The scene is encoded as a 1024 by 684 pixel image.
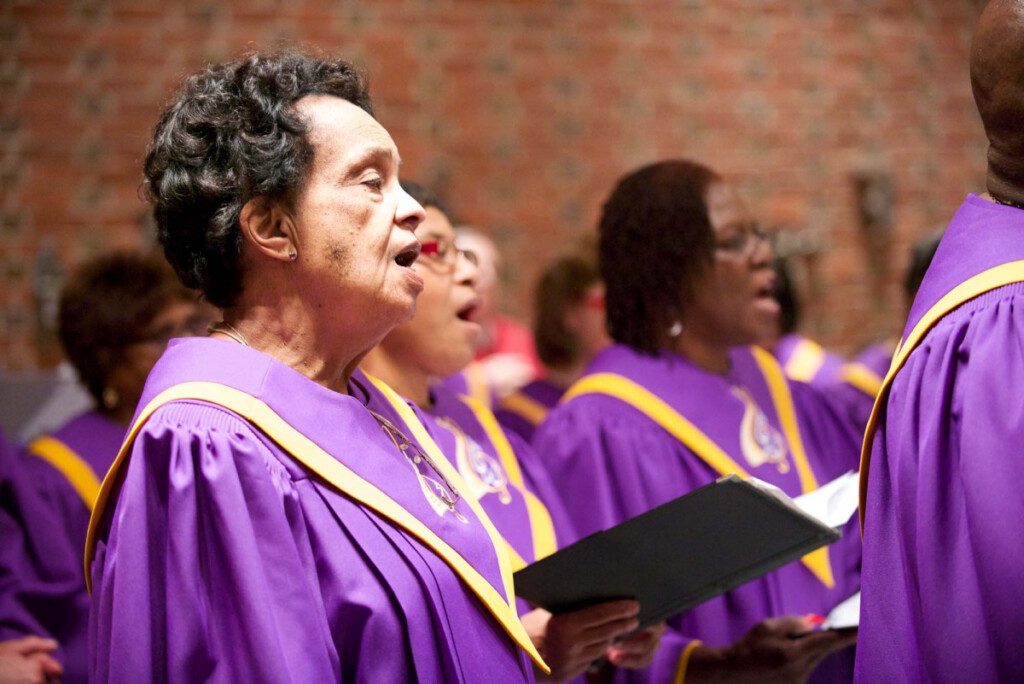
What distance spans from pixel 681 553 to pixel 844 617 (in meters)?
0.53

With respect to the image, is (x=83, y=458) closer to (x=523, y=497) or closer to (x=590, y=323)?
(x=523, y=497)

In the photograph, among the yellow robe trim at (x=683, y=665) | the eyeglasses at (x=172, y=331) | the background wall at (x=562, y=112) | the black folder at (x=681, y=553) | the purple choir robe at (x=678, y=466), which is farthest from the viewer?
the background wall at (x=562, y=112)

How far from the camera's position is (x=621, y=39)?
18.9 ft

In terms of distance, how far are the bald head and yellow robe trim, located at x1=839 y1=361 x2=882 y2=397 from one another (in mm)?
2049

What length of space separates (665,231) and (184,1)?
3200 mm

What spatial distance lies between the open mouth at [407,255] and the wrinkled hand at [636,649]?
35.8 inches

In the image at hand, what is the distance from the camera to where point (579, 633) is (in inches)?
81.4

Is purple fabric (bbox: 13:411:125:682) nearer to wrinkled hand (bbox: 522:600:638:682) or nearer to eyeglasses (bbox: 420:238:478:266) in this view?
eyeglasses (bbox: 420:238:478:266)

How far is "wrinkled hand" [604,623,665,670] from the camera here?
227cm

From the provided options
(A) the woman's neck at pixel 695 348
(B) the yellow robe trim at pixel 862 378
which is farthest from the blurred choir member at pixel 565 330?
(A) the woman's neck at pixel 695 348

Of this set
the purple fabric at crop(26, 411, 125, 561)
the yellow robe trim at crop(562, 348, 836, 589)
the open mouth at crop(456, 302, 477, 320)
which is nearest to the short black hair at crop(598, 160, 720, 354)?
the yellow robe trim at crop(562, 348, 836, 589)

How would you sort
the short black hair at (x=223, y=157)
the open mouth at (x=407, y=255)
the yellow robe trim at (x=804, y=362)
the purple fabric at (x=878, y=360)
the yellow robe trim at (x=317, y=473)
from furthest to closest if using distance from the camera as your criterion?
the yellow robe trim at (x=804, y=362) < the purple fabric at (x=878, y=360) < the open mouth at (x=407, y=255) < the short black hair at (x=223, y=157) < the yellow robe trim at (x=317, y=473)

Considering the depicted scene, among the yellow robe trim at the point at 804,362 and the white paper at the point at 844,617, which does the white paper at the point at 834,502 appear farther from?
the yellow robe trim at the point at 804,362

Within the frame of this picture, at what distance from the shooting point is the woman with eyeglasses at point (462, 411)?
7.63 ft
